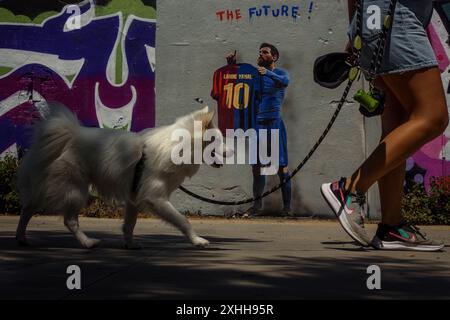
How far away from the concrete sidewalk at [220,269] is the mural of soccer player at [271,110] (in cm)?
254

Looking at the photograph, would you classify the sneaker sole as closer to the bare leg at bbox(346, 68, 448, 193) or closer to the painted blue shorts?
the bare leg at bbox(346, 68, 448, 193)

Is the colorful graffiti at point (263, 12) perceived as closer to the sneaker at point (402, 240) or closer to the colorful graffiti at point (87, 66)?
the colorful graffiti at point (87, 66)

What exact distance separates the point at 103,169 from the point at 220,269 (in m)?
1.54

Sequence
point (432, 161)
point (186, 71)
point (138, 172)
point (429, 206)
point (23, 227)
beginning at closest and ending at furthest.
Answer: point (138, 172)
point (23, 227)
point (429, 206)
point (432, 161)
point (186, 71)

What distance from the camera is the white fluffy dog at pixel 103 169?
496 cm

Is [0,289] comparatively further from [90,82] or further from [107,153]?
[90,82]

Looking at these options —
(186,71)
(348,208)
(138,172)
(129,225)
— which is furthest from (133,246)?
(186,71)

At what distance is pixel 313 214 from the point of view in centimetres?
868

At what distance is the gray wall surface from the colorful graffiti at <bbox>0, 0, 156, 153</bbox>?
23 centimetres

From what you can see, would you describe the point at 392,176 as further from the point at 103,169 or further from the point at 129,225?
the point at 103,169

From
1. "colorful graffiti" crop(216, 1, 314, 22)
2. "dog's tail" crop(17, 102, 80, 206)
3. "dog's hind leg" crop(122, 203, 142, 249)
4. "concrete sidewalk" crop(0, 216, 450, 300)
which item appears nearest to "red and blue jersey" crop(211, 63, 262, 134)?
"colorful graffiti" crop(216, 1, 314, 22)

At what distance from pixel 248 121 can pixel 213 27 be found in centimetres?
124

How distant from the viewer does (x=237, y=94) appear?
877 centimetres

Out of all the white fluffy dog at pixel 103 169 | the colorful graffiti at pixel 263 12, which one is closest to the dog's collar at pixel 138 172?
the white fluffy dog at pixel 103 169
